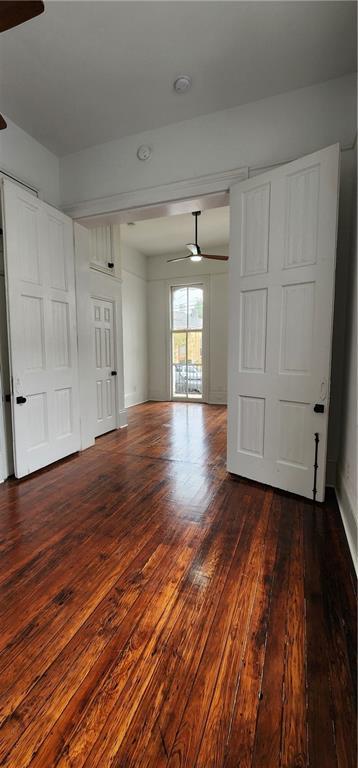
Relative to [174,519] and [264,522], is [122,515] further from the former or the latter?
[264,522]

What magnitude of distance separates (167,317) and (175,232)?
2.08 meters

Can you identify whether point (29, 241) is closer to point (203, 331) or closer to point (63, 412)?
point (63, 412)

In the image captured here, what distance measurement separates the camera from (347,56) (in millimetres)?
2426

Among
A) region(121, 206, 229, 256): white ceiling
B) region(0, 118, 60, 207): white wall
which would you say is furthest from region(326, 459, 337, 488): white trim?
region(121, 206, 229, 256): white ceiling

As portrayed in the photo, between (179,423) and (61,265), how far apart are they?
3.06 metres

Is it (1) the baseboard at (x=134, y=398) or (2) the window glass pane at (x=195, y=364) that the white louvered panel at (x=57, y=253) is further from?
(2) the window glass pane at (x=195, y=364)

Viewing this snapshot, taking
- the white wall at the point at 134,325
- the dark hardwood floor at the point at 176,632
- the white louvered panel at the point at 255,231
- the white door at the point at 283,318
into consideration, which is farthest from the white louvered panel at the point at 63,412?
the white wall at the point at 134,325

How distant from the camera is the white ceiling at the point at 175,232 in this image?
562 centimetres

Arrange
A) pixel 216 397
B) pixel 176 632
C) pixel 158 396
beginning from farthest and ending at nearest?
pixel 158 396, pixel 216 397, pixel 176 632

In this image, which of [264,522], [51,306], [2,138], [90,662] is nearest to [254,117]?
[2,138]

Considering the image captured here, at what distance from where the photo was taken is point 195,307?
305 inches

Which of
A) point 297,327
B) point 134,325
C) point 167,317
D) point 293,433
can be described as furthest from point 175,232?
point 293,433

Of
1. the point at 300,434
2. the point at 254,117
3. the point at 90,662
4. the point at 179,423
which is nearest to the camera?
the point at 90,662

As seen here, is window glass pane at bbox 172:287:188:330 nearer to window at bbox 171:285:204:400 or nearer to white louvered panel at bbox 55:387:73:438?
window at bbox 171:285:204:400
